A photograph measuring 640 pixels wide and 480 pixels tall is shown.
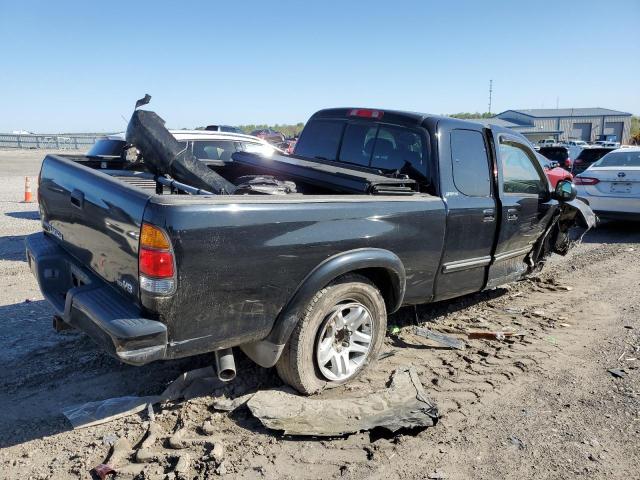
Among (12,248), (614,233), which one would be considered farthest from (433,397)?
(614,233)

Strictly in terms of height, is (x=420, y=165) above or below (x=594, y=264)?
above

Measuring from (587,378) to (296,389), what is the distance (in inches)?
92.1

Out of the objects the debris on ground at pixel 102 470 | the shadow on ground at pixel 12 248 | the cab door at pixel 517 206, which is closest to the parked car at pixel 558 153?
the cab door at pixel 517 206

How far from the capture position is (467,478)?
2900 millimetres

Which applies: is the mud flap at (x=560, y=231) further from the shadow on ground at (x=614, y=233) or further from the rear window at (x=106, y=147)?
the rear window at (x=106, y=147)

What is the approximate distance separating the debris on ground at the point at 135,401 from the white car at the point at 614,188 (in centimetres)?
818

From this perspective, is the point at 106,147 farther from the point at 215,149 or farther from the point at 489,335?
the point at 489,335

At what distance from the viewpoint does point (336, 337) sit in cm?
372

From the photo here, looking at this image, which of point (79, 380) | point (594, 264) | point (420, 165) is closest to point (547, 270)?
point (594, 264)

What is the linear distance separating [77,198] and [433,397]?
2797mm

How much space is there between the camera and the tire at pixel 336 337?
3430 mm

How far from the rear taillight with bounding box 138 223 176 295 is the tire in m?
0.99

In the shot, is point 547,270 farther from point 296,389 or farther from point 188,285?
point 188,285

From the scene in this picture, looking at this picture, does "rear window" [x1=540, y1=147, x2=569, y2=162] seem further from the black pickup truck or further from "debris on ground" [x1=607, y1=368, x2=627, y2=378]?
"debris on ground" [x1=607, y1=368, x2=627, y2=378]
